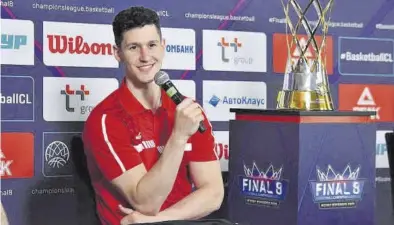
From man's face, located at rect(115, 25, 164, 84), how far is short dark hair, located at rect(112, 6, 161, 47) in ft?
0.04

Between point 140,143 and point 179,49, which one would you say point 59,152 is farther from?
point 179,49

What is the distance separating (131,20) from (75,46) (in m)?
0.24

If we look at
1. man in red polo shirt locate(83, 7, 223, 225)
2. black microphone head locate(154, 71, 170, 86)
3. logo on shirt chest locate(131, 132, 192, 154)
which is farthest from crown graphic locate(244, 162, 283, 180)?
black microphone head locate(154, 71, 170, 86)

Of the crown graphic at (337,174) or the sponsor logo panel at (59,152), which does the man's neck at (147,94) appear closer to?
the sponsor logo panel at (59,152)

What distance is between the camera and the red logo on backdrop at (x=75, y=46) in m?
2.25

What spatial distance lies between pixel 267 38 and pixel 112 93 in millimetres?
650

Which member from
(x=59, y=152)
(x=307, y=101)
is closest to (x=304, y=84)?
(x=307, y=101)

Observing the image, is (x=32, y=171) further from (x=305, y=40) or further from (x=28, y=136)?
(x=305, y=40)

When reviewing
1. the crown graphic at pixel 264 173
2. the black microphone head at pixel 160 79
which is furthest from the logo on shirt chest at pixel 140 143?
the crown graphic at pixel 264 173

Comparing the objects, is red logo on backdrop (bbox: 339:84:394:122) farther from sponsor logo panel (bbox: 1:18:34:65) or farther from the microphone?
sponsor logo panel (bbox: 1:18:34:65)

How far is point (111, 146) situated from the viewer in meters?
2.07

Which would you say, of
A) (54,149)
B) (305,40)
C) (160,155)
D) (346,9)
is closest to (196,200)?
(160,155)

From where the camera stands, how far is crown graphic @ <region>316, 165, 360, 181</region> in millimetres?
2172

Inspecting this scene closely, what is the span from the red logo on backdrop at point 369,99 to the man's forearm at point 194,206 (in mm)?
754
